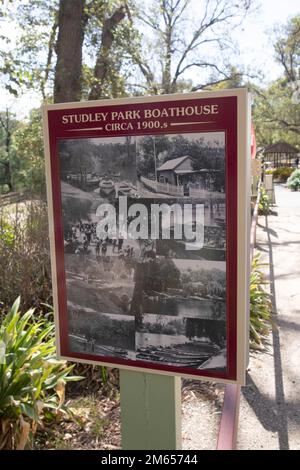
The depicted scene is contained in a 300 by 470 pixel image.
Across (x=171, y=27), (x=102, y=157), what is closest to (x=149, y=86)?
(x=171, y=27)

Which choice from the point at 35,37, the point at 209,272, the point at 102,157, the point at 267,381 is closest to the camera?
the point at 209,272

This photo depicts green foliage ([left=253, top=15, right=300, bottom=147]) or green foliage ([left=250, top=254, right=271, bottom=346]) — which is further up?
green foliage ([left=253, top=15, right=300, bottom=147])

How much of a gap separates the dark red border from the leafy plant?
82 cm

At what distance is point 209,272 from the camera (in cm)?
190

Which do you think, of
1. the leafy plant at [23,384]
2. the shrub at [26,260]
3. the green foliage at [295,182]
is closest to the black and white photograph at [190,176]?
the leafy plant at [23,384]

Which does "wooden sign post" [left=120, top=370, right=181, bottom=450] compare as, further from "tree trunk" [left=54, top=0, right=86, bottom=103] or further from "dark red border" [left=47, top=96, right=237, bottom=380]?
"tree trunk" [left=54, top=0, right=86, bottom=103]

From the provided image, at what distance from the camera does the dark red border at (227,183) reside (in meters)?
1.78

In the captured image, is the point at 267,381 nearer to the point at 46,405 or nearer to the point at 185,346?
the point at 46,405

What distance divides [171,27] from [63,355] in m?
28.2

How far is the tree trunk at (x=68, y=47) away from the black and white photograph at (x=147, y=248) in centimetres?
808

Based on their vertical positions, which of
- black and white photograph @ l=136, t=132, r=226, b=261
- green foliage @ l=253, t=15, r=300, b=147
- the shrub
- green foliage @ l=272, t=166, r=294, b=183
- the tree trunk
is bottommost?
the shrub

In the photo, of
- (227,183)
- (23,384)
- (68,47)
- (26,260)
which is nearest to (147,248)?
(227,183)

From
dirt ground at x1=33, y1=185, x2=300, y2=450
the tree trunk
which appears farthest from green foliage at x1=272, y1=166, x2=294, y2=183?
dirt ground at x1=33, y1=185, x2=300, y2=450

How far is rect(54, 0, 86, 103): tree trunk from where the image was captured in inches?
372
